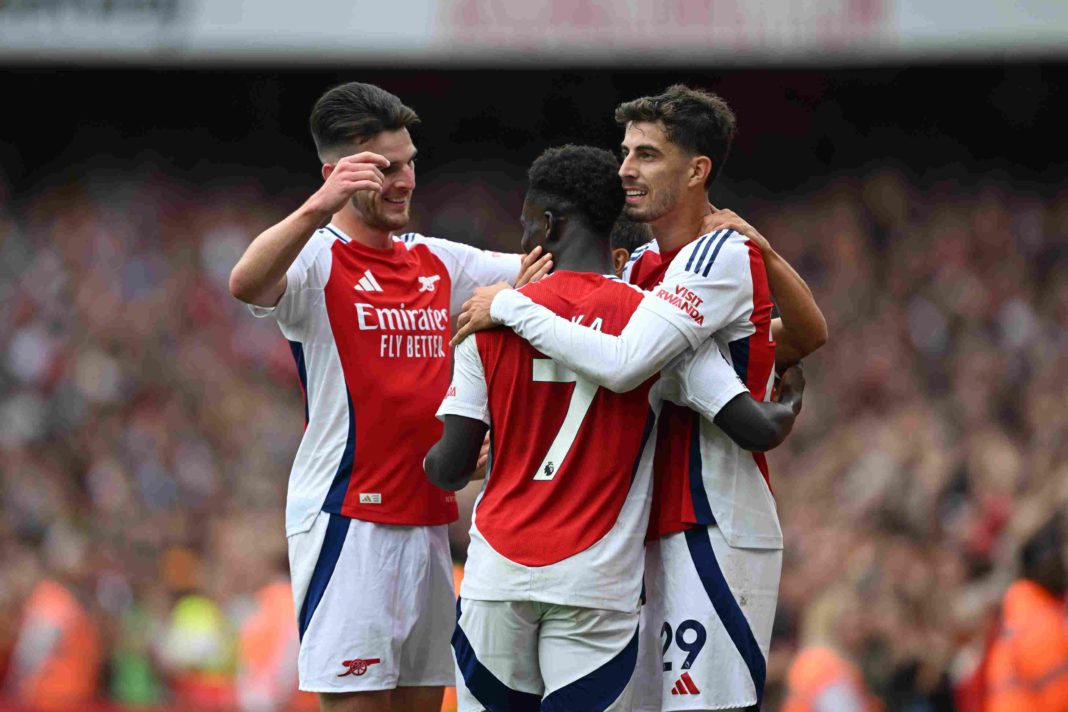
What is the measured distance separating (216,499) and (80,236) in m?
3.87

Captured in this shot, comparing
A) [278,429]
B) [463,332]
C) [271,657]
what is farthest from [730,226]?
[278,429]

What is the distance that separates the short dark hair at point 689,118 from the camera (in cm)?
429

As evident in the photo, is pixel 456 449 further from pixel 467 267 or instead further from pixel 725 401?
pixel 467 267

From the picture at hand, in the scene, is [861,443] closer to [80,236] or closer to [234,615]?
[234,615]

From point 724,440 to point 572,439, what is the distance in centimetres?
48

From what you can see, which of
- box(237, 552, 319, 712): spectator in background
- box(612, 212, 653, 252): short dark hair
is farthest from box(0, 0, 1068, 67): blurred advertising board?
box(612, 212, 653, 252): short dark hair

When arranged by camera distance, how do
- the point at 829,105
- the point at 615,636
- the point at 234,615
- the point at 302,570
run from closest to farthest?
1. the point at 615,636
2. the point at 302,570
3. the point at 234,615
4. the point at 829,105

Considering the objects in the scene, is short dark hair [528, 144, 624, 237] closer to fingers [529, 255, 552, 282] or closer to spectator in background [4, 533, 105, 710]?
fingers [529, 255, 552, 282]

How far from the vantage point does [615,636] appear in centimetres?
400

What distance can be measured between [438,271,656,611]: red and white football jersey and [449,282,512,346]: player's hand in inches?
1.3

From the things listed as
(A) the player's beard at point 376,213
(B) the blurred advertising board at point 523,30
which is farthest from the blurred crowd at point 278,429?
(A) the player's beard at point 376,213

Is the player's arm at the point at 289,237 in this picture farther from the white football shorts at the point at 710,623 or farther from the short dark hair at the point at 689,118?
the white football shorts at the point at 710,623

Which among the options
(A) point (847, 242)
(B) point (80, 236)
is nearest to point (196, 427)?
Result: (B) point (80, 236)

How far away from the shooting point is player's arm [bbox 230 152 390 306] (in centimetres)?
430
